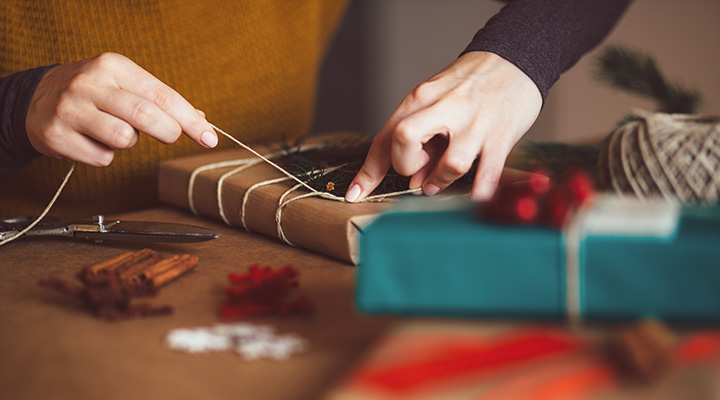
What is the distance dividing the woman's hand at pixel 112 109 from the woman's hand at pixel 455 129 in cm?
19

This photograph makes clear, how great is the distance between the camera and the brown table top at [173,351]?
39 centimetres

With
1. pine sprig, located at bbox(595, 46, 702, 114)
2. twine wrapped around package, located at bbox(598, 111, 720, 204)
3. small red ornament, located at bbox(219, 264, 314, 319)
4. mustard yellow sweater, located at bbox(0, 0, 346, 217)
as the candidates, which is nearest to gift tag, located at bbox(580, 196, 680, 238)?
twine wrapped around package, located at bbox(598, 111, 720, 204)

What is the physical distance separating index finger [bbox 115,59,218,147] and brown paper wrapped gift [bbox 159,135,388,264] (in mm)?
90

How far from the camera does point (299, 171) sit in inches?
29.5

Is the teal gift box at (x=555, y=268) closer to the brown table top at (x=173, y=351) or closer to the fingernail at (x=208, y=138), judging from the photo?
the brown table top at (x=173, y=351)

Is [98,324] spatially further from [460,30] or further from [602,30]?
[460,30]

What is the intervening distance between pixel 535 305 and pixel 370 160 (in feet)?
1.08

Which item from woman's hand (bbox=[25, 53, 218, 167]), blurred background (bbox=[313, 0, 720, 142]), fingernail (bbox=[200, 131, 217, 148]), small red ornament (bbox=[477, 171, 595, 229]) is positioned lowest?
blurred background (bbox=[313, 0, 720, 142])

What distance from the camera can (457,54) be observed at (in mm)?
2479

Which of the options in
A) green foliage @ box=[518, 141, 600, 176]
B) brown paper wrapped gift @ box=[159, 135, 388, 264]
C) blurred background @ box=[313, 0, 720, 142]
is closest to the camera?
brown paper wrapped gift @ box=[159, 135, 388, 264]

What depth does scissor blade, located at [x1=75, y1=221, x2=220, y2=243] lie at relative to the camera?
0.64m

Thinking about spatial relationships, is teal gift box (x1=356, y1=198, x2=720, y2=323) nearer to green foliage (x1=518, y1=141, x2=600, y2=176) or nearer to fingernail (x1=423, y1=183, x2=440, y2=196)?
fingernail (x1=423, y1=183, x2=440, y2=196)

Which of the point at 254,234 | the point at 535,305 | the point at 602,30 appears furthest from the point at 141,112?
the point at 602,30

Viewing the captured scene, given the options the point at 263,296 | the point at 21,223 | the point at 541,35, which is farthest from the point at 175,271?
the point at 541,35
